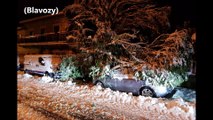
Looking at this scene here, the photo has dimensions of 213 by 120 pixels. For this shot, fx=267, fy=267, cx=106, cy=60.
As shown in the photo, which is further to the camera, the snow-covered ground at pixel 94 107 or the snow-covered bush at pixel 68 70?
the snow-covered bush at pixel 68 70

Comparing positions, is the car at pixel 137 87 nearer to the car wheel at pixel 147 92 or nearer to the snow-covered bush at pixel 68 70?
the car wheel at pixel 147 92

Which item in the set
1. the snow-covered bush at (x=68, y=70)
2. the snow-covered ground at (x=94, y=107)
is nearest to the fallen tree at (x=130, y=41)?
the snow-covered bush at (x=68, y=70)

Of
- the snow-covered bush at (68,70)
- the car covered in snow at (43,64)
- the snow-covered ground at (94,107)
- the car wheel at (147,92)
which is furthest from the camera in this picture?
the car covered in snow at (43,64)

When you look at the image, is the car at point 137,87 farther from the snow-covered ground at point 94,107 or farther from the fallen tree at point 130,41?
the snow-covered ground at point 94,107

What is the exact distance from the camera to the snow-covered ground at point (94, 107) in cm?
865

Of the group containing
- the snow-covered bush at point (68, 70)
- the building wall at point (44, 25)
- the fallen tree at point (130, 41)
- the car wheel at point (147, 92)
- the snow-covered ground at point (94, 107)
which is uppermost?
the building wall at point (44, 25)

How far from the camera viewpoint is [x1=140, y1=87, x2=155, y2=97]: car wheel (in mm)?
12500

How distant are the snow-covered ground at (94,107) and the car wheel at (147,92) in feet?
3.81

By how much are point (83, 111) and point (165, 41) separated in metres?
6.52

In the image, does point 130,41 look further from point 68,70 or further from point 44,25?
point 44,25

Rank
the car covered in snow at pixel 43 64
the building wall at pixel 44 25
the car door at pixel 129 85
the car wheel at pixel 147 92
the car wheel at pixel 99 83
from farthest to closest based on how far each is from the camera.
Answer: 1. the building wall at pixel 44 25
2. the car covered in snow at pixel 43 64
3. the car wheel at pixel 99 83
4. the car door at pixel 129 85
5. the car wheel at pixel 147 92

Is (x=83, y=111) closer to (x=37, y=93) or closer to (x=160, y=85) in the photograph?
(x=37, y=93)

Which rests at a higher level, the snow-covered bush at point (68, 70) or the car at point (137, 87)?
the snow-covered bush at point (68, 70)

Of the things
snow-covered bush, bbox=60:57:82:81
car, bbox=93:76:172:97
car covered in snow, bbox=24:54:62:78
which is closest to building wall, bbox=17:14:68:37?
car covered in snow, bbox=24:54:62:78
